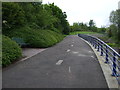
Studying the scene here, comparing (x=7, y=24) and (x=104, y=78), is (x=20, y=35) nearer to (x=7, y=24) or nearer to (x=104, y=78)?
(x=7, y=24)

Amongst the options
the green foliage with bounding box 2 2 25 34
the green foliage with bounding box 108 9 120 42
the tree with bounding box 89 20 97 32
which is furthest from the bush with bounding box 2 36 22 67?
the tree with bounding box 89 20 97 32

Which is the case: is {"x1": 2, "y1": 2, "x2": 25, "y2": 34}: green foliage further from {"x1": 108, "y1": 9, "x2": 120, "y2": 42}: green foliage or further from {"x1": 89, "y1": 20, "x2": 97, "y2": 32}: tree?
{"x1": 89, "y1": 20, "x2": 97, "y2": 32}: tree

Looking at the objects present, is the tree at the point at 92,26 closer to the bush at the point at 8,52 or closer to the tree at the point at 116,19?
the tree at the point at 116,19

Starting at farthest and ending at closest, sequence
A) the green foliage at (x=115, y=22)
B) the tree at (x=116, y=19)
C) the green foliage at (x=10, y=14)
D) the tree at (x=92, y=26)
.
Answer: the tree at (x=92, y=26) → the tree at (x=116, y=19) → the green foliage at (x=115, y=22) → the green foliage at (x=10, y=14)

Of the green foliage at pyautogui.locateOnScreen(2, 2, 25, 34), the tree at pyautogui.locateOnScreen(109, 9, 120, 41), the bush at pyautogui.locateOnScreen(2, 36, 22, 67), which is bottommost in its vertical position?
the bush at pyautogui.locateOnScreen(2, 36, 22, 67)

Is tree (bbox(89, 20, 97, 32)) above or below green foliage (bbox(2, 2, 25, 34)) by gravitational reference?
above

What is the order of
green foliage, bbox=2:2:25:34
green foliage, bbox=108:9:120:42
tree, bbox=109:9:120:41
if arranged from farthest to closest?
tree, bbox=109:9:120:41, green foliage, bbox=108:9:120:42, green foliage, bbox=2:2:25:34

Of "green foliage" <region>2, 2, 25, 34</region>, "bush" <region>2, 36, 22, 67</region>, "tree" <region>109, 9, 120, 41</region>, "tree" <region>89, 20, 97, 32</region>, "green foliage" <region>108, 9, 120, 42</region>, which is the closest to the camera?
"bush" <region>2, 36, 22, 67</region>

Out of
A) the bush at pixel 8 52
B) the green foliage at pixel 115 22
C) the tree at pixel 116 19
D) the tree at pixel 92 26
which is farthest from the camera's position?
the tree at pixel 92 26

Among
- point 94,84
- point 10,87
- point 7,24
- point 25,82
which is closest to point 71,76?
point 94,84

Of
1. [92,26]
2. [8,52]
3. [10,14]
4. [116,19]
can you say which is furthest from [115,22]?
[92,26]

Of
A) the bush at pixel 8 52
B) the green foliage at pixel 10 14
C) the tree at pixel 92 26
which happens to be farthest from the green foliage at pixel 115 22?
the tree at pixel 92 26

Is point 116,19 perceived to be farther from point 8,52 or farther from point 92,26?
point 92,26

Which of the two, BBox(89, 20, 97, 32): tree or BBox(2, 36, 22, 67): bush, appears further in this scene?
BBox(89, 20, 97, 32): tree
